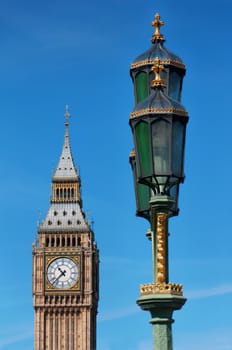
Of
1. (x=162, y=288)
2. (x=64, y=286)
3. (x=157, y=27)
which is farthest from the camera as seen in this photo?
(x=64, y=286)

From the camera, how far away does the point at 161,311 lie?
1122 centimetres

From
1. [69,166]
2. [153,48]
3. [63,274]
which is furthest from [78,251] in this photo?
[153,48]

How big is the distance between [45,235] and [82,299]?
8.75 meters

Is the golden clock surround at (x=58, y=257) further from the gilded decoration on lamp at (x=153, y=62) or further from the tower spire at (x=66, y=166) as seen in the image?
the gilded decoration on lamp at (x=153, y=62)

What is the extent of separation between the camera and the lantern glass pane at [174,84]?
44.1 feet

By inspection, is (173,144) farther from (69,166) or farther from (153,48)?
(69,166)

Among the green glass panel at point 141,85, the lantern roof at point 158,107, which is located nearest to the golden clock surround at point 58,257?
the green glass panel at point 141,85

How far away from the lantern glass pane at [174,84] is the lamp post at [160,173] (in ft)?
6.26

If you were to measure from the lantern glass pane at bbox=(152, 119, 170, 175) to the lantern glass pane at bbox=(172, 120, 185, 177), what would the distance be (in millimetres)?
69

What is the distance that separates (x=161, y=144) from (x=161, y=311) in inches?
69.0

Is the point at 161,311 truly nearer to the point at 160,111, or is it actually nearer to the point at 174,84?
the point at 160,111

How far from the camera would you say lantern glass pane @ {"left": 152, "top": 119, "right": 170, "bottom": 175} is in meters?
11.2

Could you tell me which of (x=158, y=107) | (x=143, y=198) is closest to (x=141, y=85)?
(x=143, y=198)

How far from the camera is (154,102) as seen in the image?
448 inches
